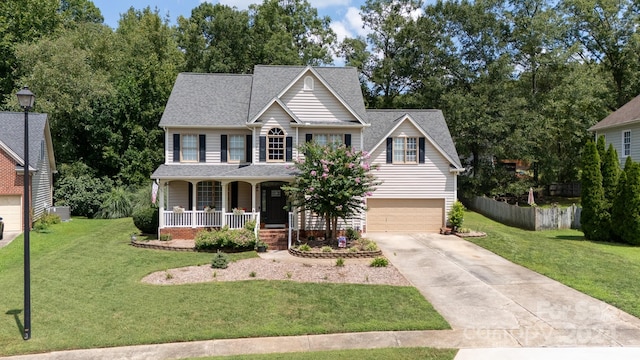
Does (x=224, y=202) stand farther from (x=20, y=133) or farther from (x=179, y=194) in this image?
(x=20, y=133)

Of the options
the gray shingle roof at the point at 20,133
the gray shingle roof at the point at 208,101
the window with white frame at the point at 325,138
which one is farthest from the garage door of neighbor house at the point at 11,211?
the window with white frame at the point at 325,138

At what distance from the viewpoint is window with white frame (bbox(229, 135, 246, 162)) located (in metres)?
21.9

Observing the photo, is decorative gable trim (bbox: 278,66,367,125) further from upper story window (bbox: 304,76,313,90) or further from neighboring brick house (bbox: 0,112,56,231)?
neighboring brick house (bbox: 0,112,56,231)

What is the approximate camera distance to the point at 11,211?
22.3m

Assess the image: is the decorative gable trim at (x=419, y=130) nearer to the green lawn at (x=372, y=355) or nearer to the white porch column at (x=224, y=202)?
the white porch column at (x=224, y=202)

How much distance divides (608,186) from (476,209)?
11.4 metres

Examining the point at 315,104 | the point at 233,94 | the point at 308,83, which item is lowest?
the point at 315,104

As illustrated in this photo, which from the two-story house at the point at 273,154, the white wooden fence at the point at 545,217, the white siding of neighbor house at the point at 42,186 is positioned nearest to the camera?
the two-story house at the point at 273,154

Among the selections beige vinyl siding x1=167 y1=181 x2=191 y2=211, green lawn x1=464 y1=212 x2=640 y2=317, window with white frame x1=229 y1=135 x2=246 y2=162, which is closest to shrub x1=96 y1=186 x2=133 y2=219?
beige vinyl siding x1=167 y1=181 x2=191 y2=211

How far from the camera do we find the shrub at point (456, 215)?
72.0 ft

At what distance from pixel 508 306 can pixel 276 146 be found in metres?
13.7

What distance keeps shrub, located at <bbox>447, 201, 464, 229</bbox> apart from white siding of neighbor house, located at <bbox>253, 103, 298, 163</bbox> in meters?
8.84

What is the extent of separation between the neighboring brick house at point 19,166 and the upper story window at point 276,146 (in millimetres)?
12530

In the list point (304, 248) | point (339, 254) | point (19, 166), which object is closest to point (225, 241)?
point (304, 248)
